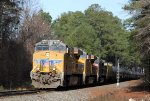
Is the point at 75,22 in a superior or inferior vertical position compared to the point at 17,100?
superior

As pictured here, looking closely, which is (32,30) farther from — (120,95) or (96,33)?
(96,33)

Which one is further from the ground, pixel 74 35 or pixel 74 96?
pixel 74 35

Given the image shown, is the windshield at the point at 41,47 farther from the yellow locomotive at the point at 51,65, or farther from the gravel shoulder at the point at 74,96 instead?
the gravel shoulder at the point at 74,96

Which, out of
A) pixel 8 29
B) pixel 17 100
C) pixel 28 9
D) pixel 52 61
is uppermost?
pixel 28 9

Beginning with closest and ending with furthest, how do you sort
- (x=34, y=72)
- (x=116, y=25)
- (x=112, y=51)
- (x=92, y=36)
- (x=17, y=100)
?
(x=17, y=100) → (x=34, y=72) → (x=92, y=36) → (x=112, y=51) → (x=116, y=25)

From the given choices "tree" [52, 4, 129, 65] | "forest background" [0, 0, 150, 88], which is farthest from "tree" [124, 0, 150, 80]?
→ "tree" [52, 4, 129, 65]

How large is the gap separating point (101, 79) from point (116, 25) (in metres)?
59.8

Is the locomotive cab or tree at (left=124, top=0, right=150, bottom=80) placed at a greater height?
tree at (left=124, top=0, right=150, bottom=80)

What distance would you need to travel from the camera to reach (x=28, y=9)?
218ft

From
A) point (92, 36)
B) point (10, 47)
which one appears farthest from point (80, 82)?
point (92, 36)

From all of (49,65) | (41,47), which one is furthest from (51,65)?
(41,47)

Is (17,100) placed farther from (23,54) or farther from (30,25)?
(30,25)

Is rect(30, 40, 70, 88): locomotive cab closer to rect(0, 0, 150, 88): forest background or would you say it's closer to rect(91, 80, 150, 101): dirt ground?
rect(91, 80, 150, 101): dirt ground

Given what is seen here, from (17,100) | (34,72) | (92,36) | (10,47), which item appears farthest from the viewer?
(92,36)
